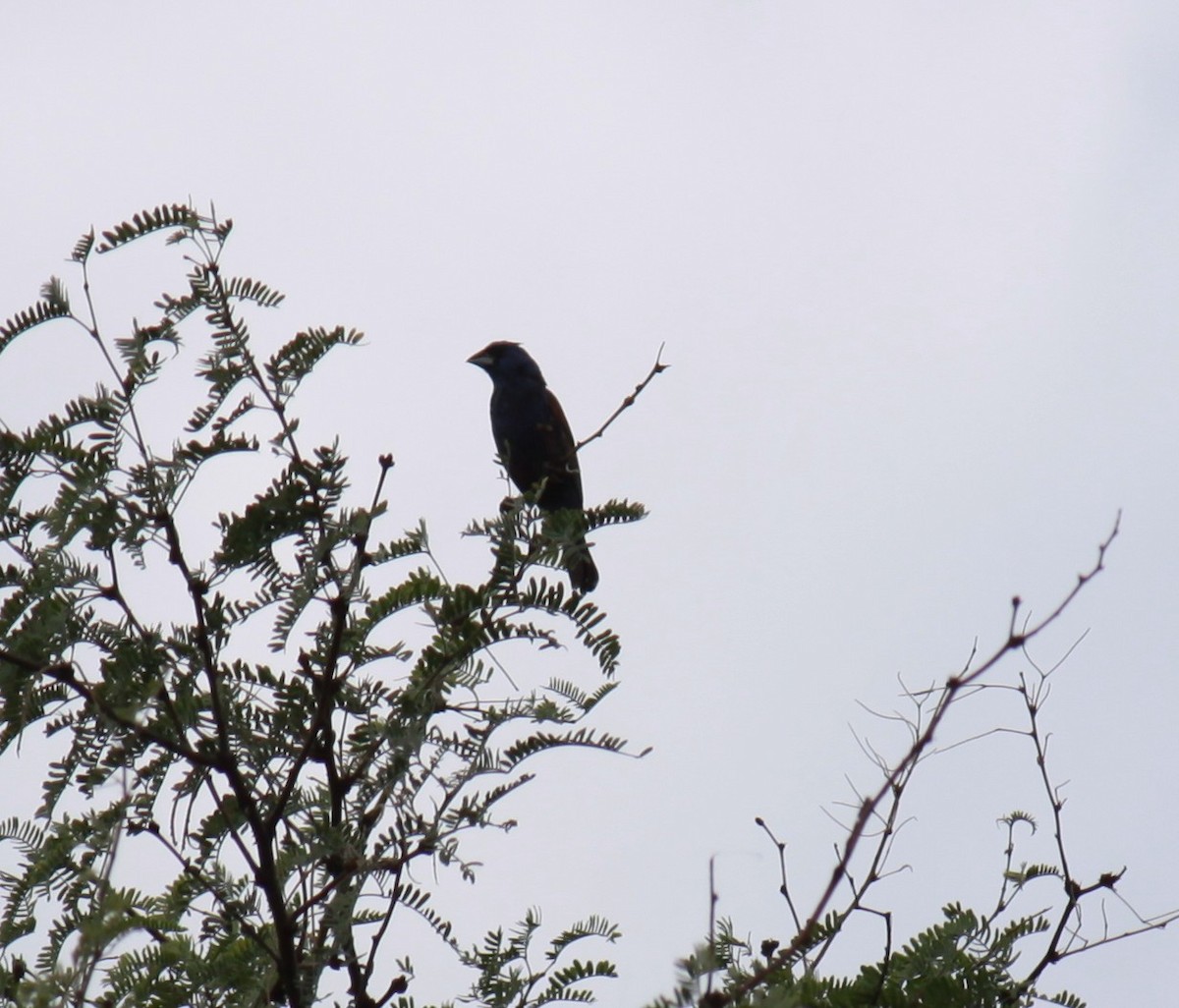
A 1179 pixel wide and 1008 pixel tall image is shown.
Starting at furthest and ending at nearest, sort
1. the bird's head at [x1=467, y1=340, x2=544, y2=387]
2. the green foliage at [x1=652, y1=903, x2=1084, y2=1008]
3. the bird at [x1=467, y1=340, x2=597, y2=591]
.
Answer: the bird's head at [x1=467, y1=340, x2=544, y2=387], the bird at [x1=467, y1=340, x2=597, y2=591], the green foliage at [x1=652, y1=903, x2=1084, y2=1008]

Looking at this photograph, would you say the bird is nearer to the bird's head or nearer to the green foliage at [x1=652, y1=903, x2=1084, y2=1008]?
the bird's head

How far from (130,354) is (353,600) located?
0.67 m

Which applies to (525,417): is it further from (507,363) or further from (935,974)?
(935,974)

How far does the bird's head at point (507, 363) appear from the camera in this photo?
8.45m

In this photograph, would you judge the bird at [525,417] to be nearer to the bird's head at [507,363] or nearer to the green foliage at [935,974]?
the bird's head at [507,363]

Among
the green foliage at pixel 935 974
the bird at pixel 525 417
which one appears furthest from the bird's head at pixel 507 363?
the green foliage at pixel 935 974

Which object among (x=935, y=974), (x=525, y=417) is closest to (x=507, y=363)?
(x=525, y=417)

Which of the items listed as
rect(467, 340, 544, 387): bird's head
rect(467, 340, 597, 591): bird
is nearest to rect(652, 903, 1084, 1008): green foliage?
rect(467, 340, 597, 591): bird

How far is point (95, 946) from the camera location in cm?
144

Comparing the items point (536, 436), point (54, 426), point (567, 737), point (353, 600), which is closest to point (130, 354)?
point (54, 426)

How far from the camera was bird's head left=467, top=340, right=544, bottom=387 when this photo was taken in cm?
845

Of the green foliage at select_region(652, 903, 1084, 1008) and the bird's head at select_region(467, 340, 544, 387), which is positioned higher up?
the bird's head at select_region(467, 340, 544, 387)

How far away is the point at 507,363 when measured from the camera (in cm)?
854

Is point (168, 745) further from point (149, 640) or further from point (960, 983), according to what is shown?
point (960, 983)
